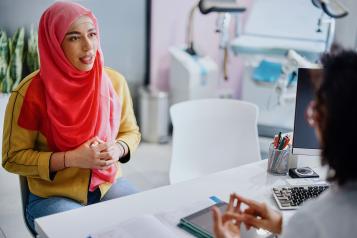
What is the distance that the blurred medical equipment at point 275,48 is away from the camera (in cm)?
329

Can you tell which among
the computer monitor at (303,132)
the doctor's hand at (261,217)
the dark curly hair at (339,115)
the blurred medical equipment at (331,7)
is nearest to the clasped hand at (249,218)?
the doctor's hand at (261,217)

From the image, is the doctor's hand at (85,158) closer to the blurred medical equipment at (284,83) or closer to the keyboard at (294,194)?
the keyboard at (294,194)

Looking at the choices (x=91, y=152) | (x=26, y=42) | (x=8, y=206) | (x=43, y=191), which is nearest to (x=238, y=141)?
(x=91, y=152)

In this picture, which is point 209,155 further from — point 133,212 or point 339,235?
point 339,235

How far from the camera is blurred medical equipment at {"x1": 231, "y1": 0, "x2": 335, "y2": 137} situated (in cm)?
329

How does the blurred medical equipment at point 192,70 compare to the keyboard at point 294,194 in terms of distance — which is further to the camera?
the blurred medical equipment at point 192,70

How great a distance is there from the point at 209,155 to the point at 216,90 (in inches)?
67.1

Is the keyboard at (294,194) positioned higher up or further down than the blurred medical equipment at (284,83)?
further down

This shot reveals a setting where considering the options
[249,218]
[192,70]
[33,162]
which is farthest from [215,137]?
[192,70]

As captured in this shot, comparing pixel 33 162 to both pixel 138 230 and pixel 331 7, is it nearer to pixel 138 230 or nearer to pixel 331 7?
pixel 138 230

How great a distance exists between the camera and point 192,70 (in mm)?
3383

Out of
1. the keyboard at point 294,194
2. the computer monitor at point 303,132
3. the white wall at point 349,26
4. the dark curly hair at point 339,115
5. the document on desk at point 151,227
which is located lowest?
the document on desk at point 151,227

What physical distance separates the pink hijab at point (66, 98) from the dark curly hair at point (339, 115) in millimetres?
1007

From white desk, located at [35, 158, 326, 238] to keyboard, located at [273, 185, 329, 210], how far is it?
0.03 meters
